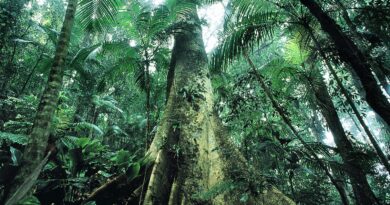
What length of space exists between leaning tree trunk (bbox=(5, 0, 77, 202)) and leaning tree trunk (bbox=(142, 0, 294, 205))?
128 centimetres

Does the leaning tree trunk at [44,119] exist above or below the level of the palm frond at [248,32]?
below

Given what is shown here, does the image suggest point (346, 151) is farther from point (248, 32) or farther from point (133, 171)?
point (133, 171)

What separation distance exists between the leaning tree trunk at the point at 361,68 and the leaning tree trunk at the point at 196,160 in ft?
4.34

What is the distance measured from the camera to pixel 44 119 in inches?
132

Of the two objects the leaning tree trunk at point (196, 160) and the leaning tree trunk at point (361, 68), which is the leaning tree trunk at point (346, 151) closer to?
the leaning tree trunk at point (196, 160)

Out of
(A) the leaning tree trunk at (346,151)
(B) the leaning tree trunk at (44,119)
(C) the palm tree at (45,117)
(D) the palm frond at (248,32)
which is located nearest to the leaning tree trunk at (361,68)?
(A) the leaning tree trunk at (346,151)

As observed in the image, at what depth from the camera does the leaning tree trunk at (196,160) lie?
355 centimetres

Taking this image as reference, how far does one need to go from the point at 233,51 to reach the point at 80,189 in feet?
9.60

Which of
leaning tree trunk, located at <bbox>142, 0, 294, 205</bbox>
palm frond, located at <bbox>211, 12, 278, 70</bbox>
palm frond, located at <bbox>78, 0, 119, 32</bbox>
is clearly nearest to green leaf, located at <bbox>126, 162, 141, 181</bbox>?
leaning tree trunk, located at <bbox>142, 0, 294, 205</bbox>

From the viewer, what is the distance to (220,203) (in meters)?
3.56

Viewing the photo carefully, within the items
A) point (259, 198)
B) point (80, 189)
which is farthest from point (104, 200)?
point (259, 198)

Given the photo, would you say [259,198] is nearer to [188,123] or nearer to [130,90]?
[188,123]

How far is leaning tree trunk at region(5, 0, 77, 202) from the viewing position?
296 centimetres

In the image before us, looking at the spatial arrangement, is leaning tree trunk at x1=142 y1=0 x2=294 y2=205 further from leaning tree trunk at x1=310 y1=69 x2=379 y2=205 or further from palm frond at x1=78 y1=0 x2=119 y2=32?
palm frond at x1=78 y1=0 x2=119 y2=32
